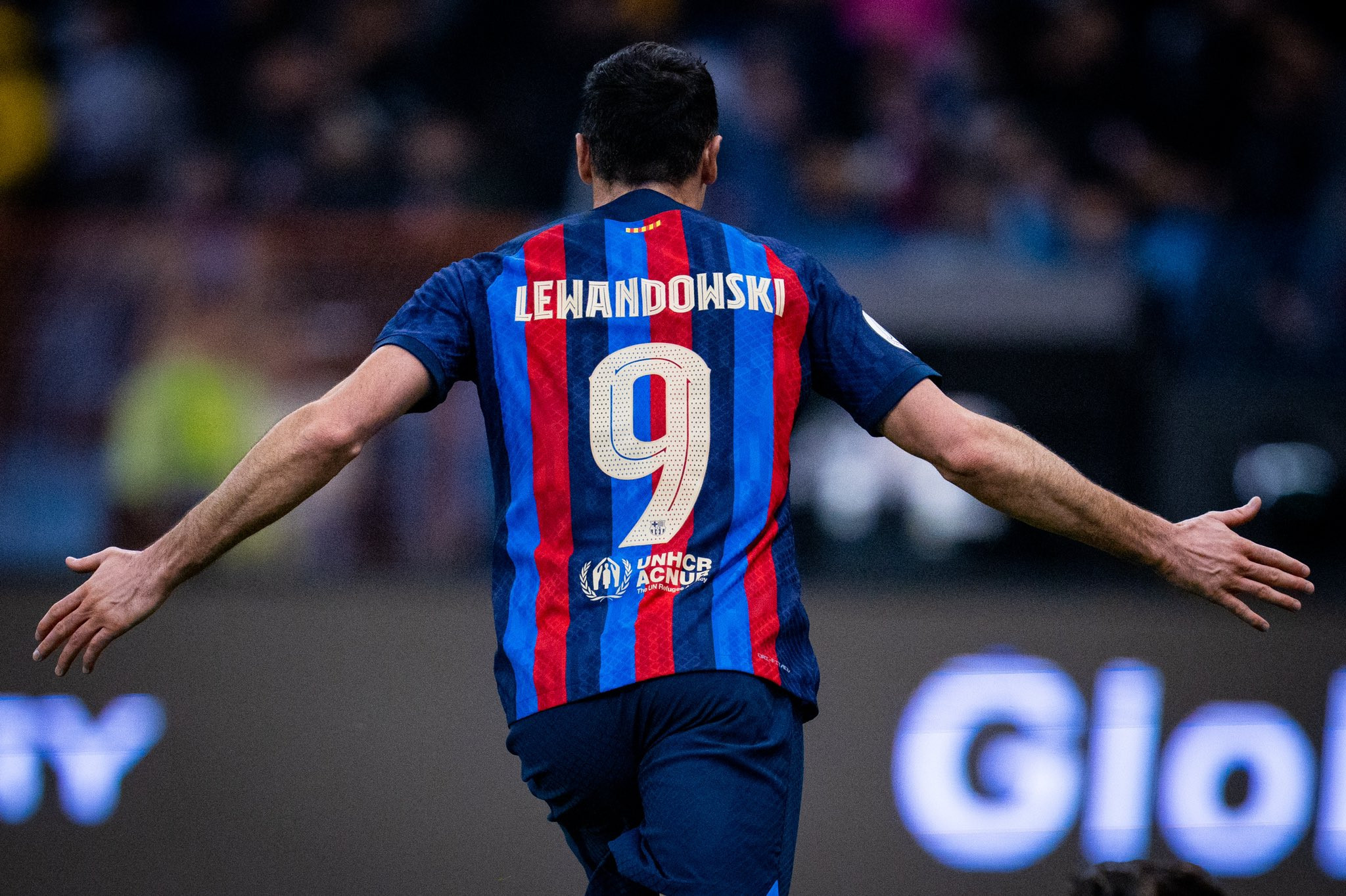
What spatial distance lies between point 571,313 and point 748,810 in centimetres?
85

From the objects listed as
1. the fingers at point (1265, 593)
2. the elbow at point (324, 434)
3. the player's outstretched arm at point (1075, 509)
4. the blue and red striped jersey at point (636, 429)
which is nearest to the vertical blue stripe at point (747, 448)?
the blue and red striped jersey at point (636, 429)

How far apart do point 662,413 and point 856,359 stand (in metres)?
0.37

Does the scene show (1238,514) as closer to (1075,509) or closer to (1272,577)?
(1272,577)

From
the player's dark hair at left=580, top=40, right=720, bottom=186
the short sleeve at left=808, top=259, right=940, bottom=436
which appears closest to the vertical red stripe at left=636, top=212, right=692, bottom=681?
the player's dark hair at left=580, top=40, right=720, bottom=186

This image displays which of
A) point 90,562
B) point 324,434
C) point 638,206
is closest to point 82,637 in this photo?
point 90,562

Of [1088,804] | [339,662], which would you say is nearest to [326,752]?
[339,662]

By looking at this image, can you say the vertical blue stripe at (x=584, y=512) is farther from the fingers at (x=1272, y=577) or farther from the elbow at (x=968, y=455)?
the fingers at (x=1272, y=577)

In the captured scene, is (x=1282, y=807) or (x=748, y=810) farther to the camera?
(x=1282, y=807)

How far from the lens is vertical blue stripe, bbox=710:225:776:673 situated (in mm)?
2379

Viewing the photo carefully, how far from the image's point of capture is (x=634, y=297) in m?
2.42

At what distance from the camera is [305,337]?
15.9 ft

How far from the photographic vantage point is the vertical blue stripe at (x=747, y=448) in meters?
2.38

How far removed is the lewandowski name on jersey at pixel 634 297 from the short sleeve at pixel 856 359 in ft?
0.42

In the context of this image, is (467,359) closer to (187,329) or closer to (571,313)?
(571,313)
